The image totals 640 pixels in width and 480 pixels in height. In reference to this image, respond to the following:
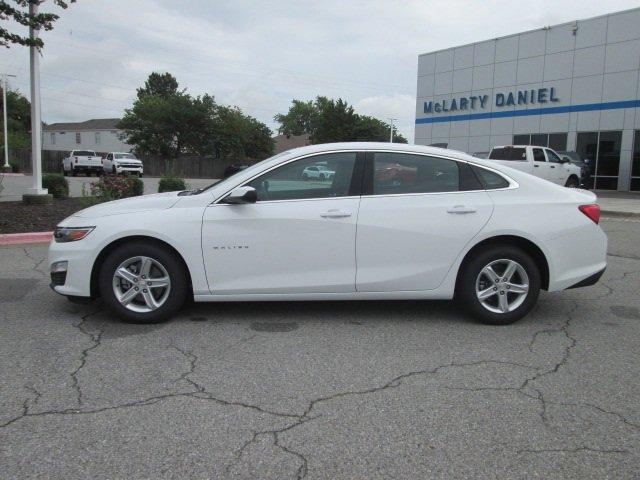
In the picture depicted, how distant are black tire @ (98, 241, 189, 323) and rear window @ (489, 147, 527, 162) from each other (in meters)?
18.1

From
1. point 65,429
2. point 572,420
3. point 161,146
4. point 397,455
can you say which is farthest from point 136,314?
point 161,146

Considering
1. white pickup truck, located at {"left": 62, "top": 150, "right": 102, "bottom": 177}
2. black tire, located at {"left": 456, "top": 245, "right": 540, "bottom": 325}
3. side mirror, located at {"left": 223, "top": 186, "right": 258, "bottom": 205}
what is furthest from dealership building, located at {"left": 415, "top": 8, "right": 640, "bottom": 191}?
white pickup truck, located at {"left": 62, "top": 150, "right": 102, "bottom": 177}

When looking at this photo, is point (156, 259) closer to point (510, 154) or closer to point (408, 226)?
point (408, 226)

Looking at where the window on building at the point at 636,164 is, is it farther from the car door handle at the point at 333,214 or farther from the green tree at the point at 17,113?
the green tree at the point at 17,113

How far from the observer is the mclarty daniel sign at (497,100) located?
28188mm

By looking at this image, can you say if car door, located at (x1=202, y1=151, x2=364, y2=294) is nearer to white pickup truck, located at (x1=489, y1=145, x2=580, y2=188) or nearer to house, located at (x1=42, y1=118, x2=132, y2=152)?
white pickup truck, located at (x1=489, y1=145, x2=580, y2=188)

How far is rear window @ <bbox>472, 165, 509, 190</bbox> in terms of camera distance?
520 cm

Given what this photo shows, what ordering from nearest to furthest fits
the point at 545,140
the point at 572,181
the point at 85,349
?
the point at 85,349 → the point at 572,181 → the point at 545,140

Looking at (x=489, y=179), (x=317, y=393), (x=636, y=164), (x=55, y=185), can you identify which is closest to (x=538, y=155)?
(x=636, y=164)


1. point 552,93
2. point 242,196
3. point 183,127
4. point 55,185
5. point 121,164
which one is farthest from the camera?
point 183,127

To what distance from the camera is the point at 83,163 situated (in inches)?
1483

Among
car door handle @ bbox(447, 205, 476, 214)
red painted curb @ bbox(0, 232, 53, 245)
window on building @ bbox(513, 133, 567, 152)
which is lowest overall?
red painted curb @ bbox(0, 232, 53, 245)

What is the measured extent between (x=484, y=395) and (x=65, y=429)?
255 cm

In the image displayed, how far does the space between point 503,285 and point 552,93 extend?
26.0m
